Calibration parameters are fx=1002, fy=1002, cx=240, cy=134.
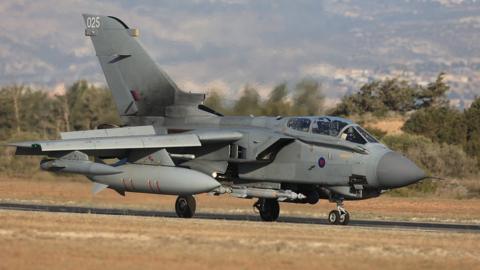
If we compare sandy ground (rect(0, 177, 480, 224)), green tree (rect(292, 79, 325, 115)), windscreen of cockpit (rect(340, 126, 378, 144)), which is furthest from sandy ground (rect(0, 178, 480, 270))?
green tree (rect(292, 79, 325, 115))

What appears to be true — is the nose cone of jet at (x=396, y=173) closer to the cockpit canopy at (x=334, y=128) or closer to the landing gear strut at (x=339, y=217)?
the cockpit canopy at (x=334, y=128)

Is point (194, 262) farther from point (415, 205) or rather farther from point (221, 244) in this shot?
point (415, 205)

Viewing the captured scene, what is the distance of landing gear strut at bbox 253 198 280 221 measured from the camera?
25078 mm

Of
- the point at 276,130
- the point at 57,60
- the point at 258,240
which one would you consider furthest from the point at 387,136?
the point at 57,60

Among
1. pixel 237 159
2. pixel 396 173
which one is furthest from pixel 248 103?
pixel 396 173

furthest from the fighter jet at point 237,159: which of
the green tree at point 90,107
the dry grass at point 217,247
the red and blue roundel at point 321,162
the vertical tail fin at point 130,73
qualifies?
the green tree at point 90,107

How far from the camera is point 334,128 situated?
76.2ft

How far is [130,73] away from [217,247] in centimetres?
1167

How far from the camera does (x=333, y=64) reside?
7175cm

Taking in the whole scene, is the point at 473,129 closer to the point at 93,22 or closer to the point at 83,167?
the point at 93,22

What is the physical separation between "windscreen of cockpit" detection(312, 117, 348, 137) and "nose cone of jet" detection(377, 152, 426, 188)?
1.40 metres

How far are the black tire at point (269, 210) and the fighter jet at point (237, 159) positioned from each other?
0.03m

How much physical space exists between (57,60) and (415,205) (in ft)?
559

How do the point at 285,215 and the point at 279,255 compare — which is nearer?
the point at 279,255
